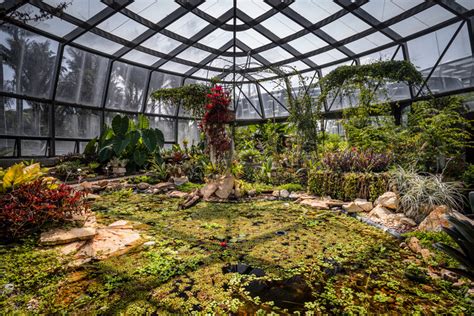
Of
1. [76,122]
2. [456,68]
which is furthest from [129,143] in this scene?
[456,68]

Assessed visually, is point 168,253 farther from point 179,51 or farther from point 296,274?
point 179,51

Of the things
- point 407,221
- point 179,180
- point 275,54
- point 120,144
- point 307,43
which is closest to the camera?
point 407,221

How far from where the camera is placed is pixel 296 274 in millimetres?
1718

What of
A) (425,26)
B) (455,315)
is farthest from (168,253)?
(425,26)

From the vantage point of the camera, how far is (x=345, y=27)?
749 cm

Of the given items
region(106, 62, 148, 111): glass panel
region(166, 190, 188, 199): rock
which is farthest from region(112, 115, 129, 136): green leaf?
region(106, 62, 148, 111): glass panel

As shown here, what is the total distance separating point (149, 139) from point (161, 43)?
176 inches

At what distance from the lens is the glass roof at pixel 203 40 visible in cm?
637

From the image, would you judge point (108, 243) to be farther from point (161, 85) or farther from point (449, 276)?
point (161, 85)

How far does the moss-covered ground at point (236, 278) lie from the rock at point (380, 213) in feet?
1.20

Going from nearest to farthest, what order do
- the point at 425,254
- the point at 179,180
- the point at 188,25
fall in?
the point at 425,254 → the point at 179,180 → the point at 188,25

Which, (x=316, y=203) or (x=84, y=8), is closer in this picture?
(x=316, y=203)

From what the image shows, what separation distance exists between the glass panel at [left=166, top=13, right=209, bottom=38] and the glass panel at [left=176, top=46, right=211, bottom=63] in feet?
3.40

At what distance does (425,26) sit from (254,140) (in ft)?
22.3
